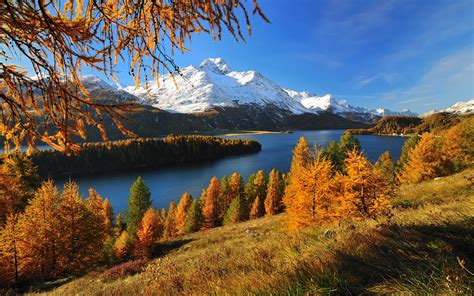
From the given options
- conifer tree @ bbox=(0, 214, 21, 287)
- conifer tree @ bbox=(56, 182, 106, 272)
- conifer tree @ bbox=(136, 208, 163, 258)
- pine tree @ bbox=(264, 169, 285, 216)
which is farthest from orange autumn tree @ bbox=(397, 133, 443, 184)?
conifer tree @ bbox=(0, 214, 21, 287)

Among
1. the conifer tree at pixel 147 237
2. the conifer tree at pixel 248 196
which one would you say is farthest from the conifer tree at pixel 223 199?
the conifer tree at pixel 147 237

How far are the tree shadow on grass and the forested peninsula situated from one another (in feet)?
320

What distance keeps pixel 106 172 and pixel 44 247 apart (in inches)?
3658

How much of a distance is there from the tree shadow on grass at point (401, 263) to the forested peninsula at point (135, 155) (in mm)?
97609

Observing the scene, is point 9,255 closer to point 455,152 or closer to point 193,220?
point 193,220

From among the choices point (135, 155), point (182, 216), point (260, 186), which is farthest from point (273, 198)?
point (135, 155)

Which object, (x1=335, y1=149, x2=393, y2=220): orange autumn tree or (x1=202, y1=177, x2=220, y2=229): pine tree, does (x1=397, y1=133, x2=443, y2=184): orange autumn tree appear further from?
(x1=202, y1=177, x2=220, y2=229): pine tree

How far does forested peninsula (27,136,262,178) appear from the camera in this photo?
335 ft

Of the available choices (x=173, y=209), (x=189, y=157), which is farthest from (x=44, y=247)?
(x=189, y=157)

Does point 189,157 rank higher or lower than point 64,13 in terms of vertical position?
lower

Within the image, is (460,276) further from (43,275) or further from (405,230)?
(43,275)

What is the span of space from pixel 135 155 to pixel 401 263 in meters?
124

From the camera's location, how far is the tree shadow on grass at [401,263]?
8.06 feet

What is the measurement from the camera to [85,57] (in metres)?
2.94
